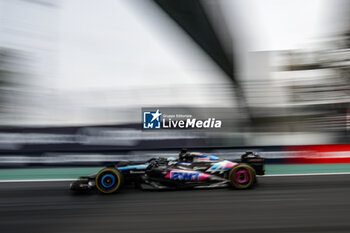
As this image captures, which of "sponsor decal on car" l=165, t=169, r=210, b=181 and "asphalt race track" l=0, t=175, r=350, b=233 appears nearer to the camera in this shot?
"asphalt race track" l=0, t=175, r=350, b=233

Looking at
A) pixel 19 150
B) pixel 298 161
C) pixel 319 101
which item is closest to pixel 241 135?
pixel 298 161

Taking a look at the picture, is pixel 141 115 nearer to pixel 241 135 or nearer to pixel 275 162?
pixel 241 135

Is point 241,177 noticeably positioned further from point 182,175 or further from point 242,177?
point 182,175

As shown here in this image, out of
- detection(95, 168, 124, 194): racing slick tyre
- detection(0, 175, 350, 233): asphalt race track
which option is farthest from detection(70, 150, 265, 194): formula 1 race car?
detection(0, 175, 350, 233): asphalt race track

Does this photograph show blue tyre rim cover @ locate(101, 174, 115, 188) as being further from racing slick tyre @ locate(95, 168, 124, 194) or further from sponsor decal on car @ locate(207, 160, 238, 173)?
sponsor decal on car @ locate(207, 160, 238, 173)

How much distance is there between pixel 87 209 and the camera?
4227 mm

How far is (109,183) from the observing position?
514cm

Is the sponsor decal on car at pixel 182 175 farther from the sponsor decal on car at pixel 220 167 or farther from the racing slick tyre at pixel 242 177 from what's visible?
the racing slick tyre at pixel 242 177

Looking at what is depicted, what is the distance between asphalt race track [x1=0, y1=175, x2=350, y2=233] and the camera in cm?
340

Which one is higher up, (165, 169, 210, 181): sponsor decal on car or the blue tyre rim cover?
(165, 169, 210, 181): sponsor decal on car

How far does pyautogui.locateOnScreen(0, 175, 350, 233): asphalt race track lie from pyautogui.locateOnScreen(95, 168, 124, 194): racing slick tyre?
5.6 inches

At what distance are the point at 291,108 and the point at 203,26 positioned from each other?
3.84 m

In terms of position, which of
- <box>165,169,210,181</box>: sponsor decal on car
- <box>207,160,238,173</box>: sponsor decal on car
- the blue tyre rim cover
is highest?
<box>207,160,238,173</box>: sponsor decal on car

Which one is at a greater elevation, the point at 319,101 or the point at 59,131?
the point at 319,101
